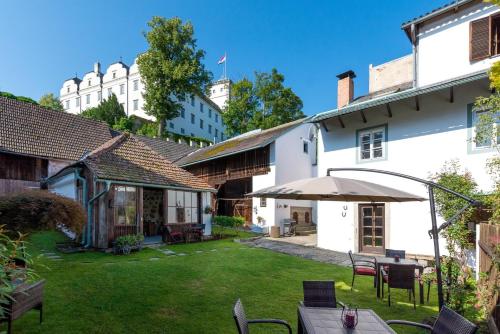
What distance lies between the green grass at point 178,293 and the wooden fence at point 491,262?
60.2 inches

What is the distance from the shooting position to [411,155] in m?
11.6

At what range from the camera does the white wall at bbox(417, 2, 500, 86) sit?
10.2m

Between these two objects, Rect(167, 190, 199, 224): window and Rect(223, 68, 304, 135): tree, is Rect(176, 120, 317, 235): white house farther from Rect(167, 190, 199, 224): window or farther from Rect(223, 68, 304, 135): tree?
Rect(223, 68, 304, 135): tree

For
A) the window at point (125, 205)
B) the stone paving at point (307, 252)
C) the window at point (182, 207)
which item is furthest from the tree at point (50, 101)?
the stone paving at point (307, 252)

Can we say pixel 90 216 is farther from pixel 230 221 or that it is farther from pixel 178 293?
pixel 230 221

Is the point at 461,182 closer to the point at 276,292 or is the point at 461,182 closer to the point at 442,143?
the point at 442,143

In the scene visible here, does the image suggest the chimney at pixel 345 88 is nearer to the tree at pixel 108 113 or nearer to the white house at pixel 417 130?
the white house at pixel 417 130

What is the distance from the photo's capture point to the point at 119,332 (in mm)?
4832

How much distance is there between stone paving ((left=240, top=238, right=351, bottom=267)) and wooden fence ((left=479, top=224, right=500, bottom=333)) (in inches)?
208

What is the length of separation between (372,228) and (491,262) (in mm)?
7982

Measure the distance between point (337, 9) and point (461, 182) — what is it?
42.6 ft

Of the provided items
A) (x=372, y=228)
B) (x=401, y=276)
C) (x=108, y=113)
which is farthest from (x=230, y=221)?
(x=108, y=113)

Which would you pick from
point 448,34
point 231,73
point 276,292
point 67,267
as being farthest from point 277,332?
point 231,73

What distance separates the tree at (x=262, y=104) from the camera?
39.4 metres
